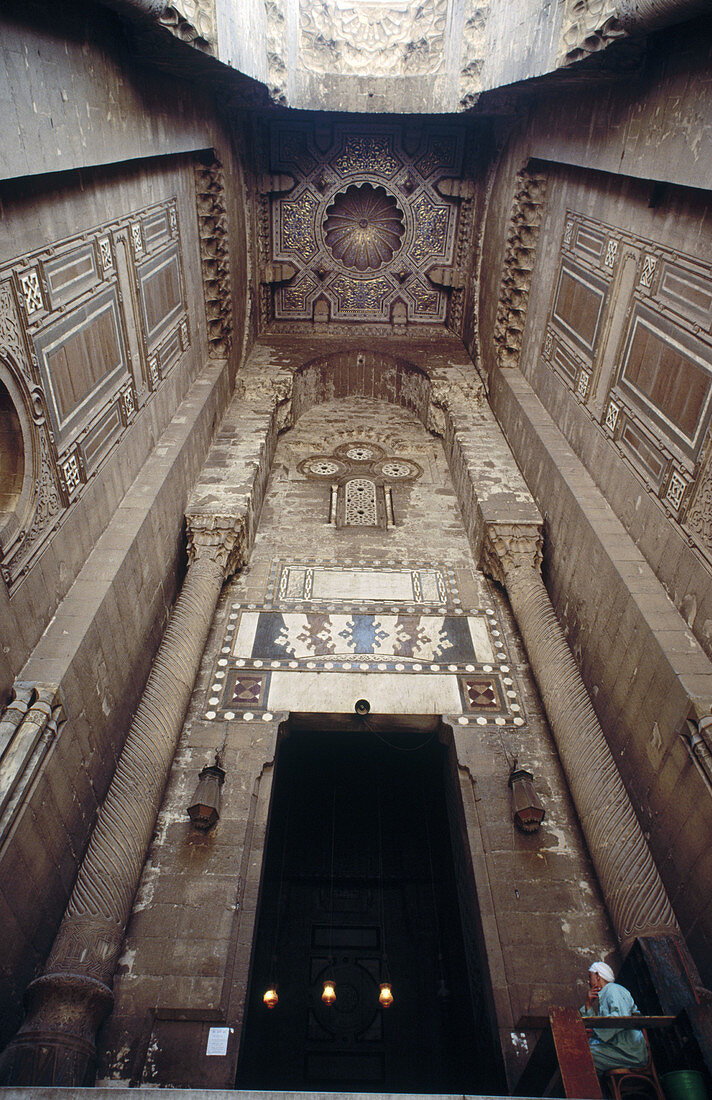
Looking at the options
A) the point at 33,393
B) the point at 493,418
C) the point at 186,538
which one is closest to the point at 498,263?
the point at 493,418

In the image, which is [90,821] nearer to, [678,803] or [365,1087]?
[365,1087]

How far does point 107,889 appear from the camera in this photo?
3328 mm

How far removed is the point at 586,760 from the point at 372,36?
8590mm

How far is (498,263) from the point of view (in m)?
7.91

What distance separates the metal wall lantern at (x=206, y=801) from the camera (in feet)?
12.3

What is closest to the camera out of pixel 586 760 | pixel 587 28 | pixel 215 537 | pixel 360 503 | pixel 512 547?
pixel 587 28

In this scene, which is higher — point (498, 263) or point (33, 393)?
point (33, 393)

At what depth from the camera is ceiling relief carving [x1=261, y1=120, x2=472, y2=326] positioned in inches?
354

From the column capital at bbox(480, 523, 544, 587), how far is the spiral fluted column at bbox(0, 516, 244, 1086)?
8.59 ft

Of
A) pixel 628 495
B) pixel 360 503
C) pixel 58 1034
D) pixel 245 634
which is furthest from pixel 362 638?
pixel 58 1034

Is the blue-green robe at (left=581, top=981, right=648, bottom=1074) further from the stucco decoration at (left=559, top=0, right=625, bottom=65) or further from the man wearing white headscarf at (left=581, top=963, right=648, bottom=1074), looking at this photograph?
the stucco decoration at (left=559, top=0, right=625, bottom=65)

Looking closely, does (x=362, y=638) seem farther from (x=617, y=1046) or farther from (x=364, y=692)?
(x=617, y=1046)

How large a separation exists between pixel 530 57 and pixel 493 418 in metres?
3.65

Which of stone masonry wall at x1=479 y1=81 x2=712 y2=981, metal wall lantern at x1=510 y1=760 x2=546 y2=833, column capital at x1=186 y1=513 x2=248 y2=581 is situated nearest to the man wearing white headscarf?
stone masonry wall at x1=479 y1=81 x2=712 y2=981
